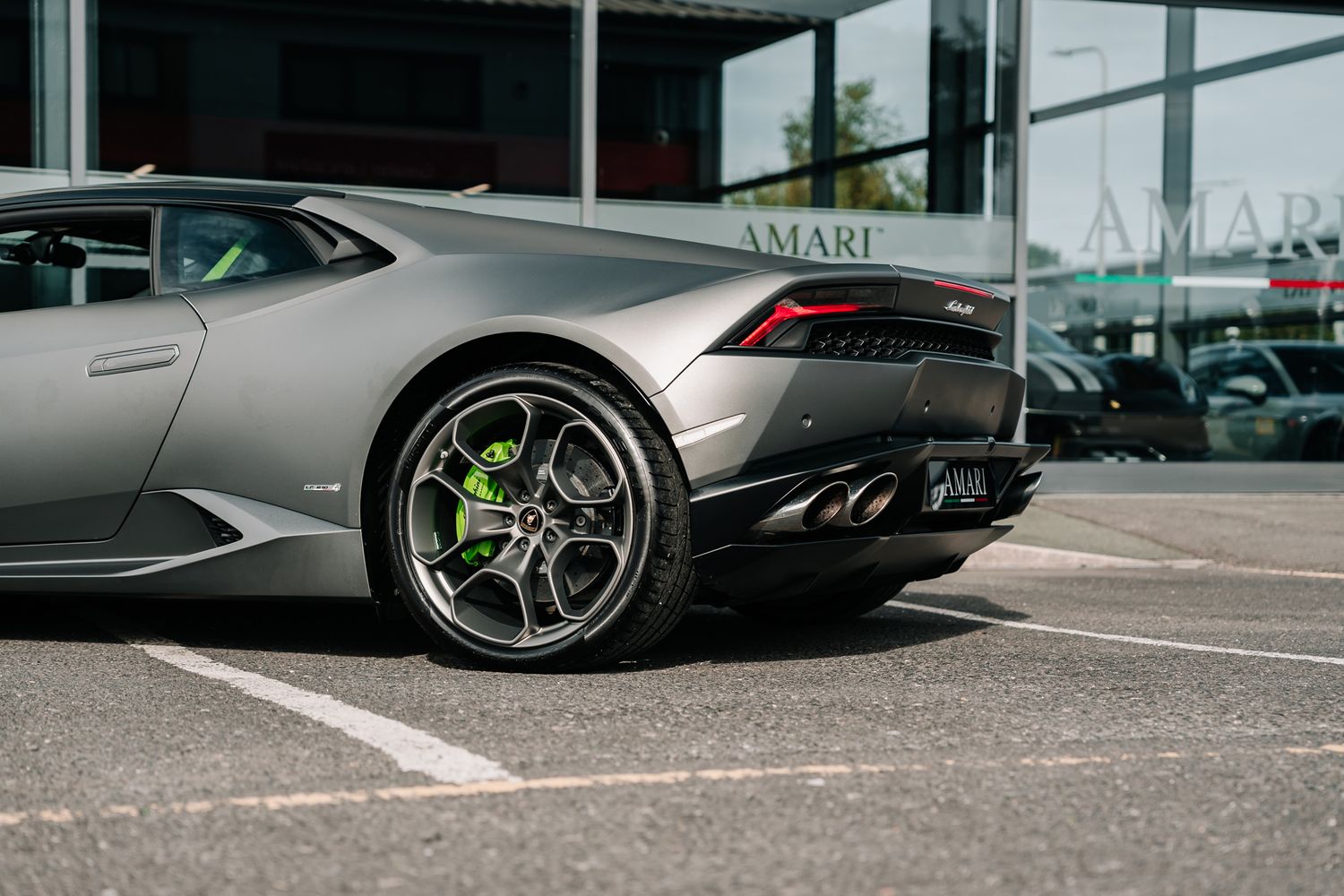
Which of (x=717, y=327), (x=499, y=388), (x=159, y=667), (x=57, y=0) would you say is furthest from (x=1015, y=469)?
(x=57, y=0)

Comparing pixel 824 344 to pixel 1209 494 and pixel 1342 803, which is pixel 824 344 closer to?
pixel 1342 803

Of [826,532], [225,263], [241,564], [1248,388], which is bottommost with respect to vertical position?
[241,564]

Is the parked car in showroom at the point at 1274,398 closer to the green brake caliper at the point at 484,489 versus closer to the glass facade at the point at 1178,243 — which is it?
the glass facade at the point at 1178,243

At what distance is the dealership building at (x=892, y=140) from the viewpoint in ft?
32.4

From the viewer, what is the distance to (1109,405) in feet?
36.9

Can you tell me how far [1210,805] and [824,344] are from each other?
1647 millimetres

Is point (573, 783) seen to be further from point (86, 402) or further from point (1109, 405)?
point (1109, 405)

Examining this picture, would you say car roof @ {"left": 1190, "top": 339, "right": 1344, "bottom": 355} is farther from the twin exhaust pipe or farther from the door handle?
the door handle

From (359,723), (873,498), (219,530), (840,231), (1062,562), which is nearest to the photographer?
(359,723)

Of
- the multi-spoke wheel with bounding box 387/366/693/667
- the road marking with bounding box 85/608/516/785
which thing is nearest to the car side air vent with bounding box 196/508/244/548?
the road marking with bounding box 85/608/516/785

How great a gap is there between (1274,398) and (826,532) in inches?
346

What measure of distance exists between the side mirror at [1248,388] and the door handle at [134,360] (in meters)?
9.16

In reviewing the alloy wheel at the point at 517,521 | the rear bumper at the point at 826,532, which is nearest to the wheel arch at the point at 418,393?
the alloy wheel at the point at 517,521

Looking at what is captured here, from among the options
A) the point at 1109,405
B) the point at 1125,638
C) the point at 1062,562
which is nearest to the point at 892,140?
the point at 1109,405
